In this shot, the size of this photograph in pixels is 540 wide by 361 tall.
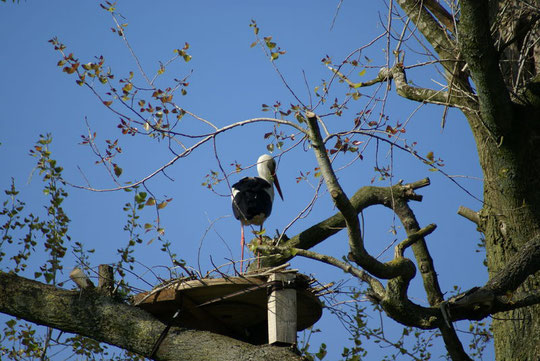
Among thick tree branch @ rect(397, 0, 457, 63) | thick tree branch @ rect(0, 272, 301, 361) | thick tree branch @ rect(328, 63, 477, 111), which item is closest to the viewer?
thick tree branch @ rect(0, 272, 301, 361)

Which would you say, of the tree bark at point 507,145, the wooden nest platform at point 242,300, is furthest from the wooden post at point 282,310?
the tree bark at point 507,145

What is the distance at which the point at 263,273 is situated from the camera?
391 centimetres

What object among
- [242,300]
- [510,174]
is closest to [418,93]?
[510,174]

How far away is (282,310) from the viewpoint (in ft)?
12.7

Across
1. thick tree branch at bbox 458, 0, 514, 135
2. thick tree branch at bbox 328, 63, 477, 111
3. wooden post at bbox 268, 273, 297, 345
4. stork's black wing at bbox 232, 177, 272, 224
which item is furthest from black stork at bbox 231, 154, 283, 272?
wooden post at bbox 268, 273, 297, 345

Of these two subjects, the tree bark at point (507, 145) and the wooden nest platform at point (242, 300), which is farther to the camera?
the tree bark at point (507, 145)

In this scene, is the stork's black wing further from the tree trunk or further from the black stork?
the tree trunk

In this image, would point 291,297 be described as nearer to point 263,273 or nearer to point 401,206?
point 263,273

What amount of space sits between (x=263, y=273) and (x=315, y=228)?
2.24 m

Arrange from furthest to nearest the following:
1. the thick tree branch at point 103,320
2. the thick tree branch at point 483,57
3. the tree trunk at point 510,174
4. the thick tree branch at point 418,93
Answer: the thick tree branch at point 418,93, the tree trunk at point 510,174, the thick tree branch at point 483,57, the thick tree branch at point 103,320

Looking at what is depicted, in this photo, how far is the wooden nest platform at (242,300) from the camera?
12.6 ft

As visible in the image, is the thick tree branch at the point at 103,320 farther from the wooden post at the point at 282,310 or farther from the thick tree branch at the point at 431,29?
the thick tree branch at the point at 431,29

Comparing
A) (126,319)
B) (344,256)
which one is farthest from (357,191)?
(126,319)

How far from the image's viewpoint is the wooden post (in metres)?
3.84
